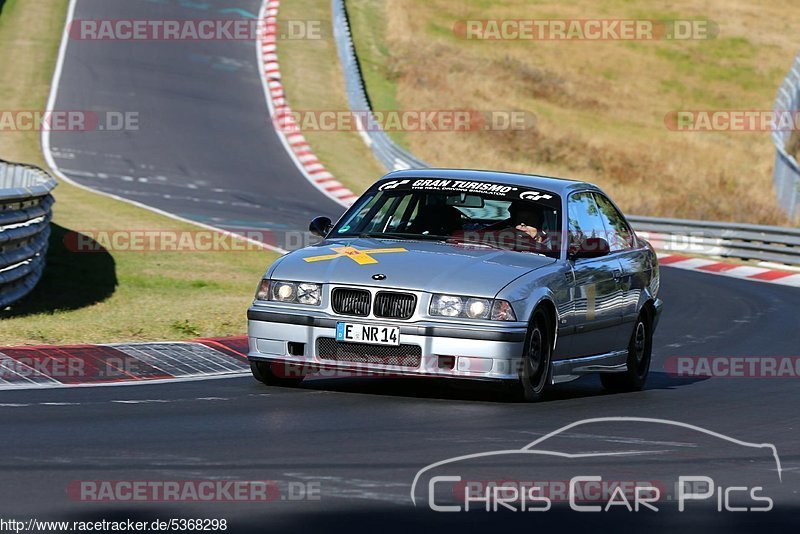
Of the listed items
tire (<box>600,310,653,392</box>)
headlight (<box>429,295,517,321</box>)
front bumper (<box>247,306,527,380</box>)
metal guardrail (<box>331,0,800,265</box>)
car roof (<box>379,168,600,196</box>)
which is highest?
car roof (<box>379,168,600,196</box>)

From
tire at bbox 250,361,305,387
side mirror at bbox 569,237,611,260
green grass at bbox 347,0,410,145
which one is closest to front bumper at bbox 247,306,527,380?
tire at bbox 250,361,305,387

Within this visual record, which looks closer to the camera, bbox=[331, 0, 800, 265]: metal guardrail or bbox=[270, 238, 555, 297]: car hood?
bbox=[270, 238, 555, 297]: car hood

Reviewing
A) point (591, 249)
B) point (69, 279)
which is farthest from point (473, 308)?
point (69, 279)

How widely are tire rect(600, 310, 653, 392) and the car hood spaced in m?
1.52

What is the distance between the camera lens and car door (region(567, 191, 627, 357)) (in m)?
10.2

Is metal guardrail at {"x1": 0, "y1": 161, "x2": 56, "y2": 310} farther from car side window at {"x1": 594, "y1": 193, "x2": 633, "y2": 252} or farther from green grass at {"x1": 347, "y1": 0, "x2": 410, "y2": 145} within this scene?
green grass at {"x1": 347, "y1": 0, "x2": 410, "y2": 145}

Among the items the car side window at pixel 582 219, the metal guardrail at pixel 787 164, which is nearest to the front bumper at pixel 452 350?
the car side window at pixel 582 219

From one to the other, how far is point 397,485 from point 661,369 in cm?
715

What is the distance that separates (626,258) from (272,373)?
2.97 meters

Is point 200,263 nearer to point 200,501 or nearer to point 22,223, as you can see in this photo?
point 22,223

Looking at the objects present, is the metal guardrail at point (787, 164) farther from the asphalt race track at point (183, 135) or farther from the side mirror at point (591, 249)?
the side mirror at point (591, 249)

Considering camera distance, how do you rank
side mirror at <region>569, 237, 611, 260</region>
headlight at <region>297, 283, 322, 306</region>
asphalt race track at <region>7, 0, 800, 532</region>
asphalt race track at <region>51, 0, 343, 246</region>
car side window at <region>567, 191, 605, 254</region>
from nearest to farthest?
1. asphalt race track at <region>7, 0, 800, 532</region>
2. headlight at <region>297, 283, 322, 306</region>
3. side mirror at <region>569, 237, 611, 260</region>
4. car side window at <region>567, 191, 605, 254</region>
5. asphalt race track at <region>51, 0, 343, 246</region>

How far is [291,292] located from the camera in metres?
9.52

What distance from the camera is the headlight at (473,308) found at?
919cm
